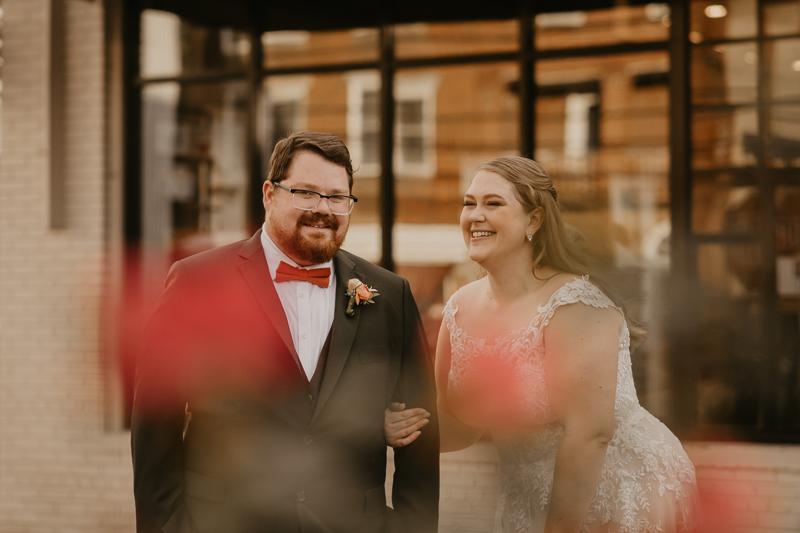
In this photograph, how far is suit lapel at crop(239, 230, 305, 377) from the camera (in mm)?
2654

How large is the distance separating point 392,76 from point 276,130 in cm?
A: 107

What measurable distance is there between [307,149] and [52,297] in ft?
14.9

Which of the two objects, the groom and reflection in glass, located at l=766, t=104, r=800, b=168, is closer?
the groom

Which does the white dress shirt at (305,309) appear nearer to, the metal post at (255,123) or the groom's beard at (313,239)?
the groom's beard at (313,239)

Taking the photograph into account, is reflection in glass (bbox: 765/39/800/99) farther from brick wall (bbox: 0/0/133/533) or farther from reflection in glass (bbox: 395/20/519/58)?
brick wall (bbox: 0/0/133/533)

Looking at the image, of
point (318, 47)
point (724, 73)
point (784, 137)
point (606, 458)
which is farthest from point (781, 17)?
point (606, 458)

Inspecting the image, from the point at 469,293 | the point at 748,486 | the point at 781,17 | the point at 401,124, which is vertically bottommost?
the point at 748,486

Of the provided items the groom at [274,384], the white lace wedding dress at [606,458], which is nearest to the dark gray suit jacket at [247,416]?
the groom at [274,384]

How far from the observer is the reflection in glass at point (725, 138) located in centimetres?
537

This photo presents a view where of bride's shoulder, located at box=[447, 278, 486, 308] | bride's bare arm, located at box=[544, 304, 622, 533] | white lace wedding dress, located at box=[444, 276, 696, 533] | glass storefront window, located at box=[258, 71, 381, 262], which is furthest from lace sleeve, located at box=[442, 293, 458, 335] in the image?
glass storefront window, located at box=[258, 71, 381, 262]

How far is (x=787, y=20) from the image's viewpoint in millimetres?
5320

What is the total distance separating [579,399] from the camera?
269 centimetres

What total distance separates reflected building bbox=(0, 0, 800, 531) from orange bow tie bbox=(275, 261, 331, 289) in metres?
3.21

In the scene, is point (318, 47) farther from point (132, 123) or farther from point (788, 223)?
point (788, 223)
